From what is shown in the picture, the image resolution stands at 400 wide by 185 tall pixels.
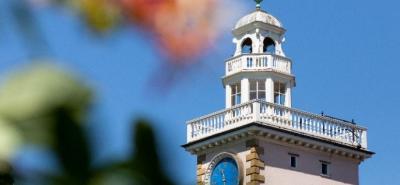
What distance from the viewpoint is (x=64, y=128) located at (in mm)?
1473

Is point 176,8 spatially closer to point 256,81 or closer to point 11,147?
Result: point 11,147

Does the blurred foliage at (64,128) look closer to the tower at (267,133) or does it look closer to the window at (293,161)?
the tower at (267,133)

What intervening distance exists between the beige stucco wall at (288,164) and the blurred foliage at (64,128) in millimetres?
45550

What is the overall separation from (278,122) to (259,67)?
2561 mm

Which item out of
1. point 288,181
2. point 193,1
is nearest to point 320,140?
point 288,181

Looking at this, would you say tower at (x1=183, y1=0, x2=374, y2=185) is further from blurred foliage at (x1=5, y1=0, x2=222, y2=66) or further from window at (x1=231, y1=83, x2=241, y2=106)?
blurred foliage at (x1=5, y1=0, x2=222, y2=66)

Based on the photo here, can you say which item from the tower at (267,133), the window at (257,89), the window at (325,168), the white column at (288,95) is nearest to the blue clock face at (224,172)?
the tower at (267,133)

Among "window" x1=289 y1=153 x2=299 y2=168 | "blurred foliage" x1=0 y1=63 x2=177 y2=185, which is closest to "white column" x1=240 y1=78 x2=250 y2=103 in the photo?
"window" x1=289 y1=153 x2=299 y2=168

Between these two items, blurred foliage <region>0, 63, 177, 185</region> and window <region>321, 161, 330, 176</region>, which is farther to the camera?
window <region>321, 161, 330, 176</region>

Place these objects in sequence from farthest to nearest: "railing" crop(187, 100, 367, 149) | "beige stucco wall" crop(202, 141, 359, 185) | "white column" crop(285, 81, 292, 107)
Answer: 1. "white column" crop(285, 81, 292, 107)
2. "railing" crop(187, 100, 367, 149)
3. "beige stucco wall" crop(202, 141, 359, 185)

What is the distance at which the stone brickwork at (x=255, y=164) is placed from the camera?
4728 centimetres

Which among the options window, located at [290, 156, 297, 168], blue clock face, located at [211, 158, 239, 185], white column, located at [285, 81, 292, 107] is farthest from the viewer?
white column, located at [285, 81, 292, 107]

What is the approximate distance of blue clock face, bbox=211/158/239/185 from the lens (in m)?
48.3

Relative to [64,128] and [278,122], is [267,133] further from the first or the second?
[64,128]
